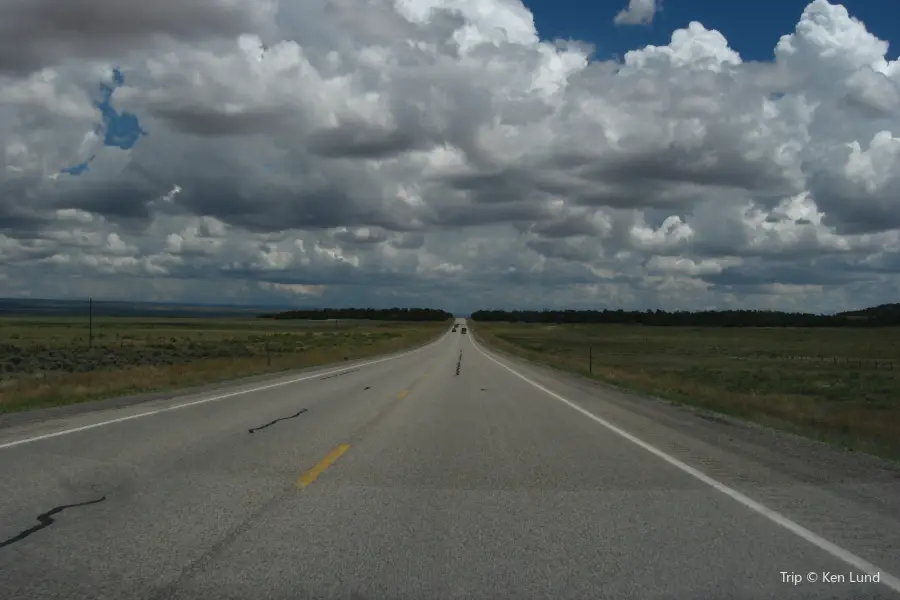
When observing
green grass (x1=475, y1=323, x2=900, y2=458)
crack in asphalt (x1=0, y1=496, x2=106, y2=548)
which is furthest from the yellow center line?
green grass (x1=475, y1=323, x2=900, y2=458)

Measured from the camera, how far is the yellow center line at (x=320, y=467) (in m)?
9.08

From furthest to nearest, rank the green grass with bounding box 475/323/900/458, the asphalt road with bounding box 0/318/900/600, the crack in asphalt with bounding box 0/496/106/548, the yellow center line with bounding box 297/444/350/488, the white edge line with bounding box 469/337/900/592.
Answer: the green grass with bounding box 475/323/900/458 < the yellow center line with bounding box 297/444/350/488 < the crack in asphalt with bounding box 0/496/106/548 < the white edge line with bounding box 469/337/900/592 < the asphalt road with bounding box 0/318/900/600

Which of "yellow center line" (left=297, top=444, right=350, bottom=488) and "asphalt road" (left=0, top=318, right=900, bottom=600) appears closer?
"asphalt road" (left=0, top=318, right=900, bottom=600)

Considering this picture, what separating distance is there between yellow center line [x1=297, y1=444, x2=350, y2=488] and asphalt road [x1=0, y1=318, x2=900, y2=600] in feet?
0.18

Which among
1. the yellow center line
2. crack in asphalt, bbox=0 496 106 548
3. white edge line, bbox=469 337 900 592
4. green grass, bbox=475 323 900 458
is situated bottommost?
green grass, bbox=475 323 900 458

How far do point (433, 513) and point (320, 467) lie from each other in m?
2.86

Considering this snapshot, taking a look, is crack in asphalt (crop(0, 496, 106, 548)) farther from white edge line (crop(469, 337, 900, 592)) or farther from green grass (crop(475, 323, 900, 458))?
green grass (crop(475, 323, 900, 458))

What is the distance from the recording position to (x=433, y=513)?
298 inches

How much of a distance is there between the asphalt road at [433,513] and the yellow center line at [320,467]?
0.06 m

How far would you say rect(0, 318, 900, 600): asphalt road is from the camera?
5.58m

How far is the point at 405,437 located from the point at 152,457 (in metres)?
4.00

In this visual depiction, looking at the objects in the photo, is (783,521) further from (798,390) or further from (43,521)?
(798,390)

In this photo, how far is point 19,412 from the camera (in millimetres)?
16594

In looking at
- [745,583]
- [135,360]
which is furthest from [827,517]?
[135,360]
